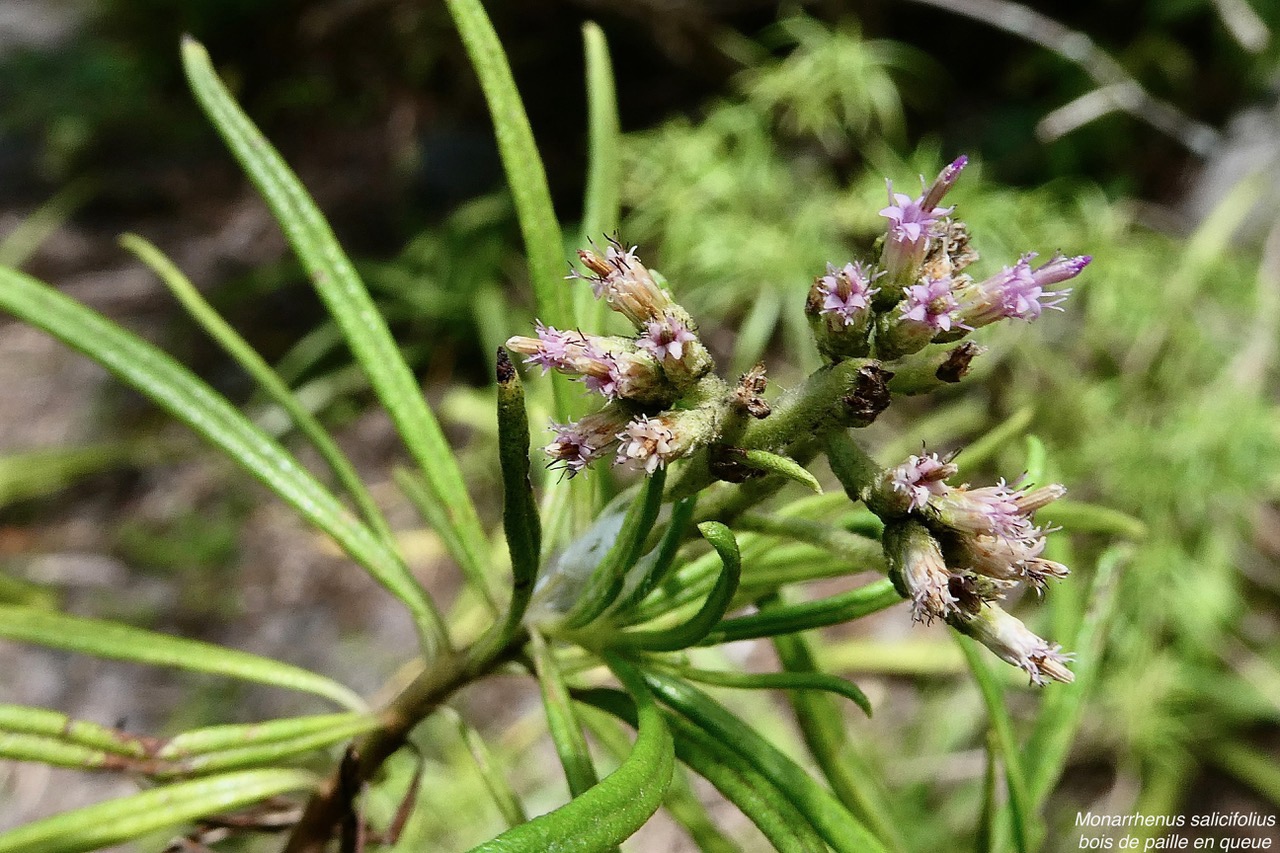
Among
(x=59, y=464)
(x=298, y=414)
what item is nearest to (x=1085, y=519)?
(x=298, y=414)

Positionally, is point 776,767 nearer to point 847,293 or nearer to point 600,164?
point 847,293

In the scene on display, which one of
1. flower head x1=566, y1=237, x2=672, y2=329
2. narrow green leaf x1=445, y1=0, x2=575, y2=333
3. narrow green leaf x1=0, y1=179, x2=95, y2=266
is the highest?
narrow green leaf x1=0, y1=179, x2=95, y2=266

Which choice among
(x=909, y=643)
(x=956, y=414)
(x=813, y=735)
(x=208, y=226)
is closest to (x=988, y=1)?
(x=956, y=414)

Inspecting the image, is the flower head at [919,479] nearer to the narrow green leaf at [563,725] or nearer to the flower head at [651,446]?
the flower head at [651,446]

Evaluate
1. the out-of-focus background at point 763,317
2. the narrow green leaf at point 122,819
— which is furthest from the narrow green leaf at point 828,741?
the out-of-focus background at point 763,317

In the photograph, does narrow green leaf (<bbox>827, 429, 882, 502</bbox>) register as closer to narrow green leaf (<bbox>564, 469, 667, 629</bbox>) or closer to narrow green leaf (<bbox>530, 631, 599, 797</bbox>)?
narrow green leaf (<bbox>564, 469, 667, 629</bbox>)

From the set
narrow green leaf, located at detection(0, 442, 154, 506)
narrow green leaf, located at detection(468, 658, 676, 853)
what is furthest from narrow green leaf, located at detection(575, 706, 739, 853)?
narrow green leaf, located at detection(0, 442, 154, 506)
